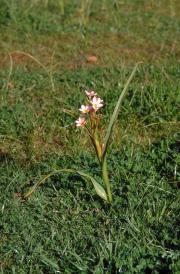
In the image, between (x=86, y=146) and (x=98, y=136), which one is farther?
(x=86, y=146)

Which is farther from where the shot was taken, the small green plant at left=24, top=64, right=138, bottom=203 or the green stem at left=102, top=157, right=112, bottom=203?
the green stem at left=102, top=157, right=112, bottom=203

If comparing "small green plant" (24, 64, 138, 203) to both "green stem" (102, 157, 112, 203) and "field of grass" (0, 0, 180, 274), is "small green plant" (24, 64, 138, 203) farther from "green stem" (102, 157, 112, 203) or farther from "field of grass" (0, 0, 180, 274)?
"field of grass" (0, 0, 180, 274)

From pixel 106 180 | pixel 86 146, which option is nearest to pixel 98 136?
pixel 106 180

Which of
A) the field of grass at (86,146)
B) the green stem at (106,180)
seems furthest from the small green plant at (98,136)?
the field of grass at (86,146)

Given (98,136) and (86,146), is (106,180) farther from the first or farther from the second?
(86,146)

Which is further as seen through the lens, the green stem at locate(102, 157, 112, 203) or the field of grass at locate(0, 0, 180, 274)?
the green stem at locate(102, 157, 112, 203)

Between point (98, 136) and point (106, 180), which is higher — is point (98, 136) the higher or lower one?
the higher one

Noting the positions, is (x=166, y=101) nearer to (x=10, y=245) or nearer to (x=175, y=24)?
(x=10, y=245)

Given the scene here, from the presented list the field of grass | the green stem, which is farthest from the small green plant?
the field of grass

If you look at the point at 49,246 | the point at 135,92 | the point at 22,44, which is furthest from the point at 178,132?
the point at 22,44
